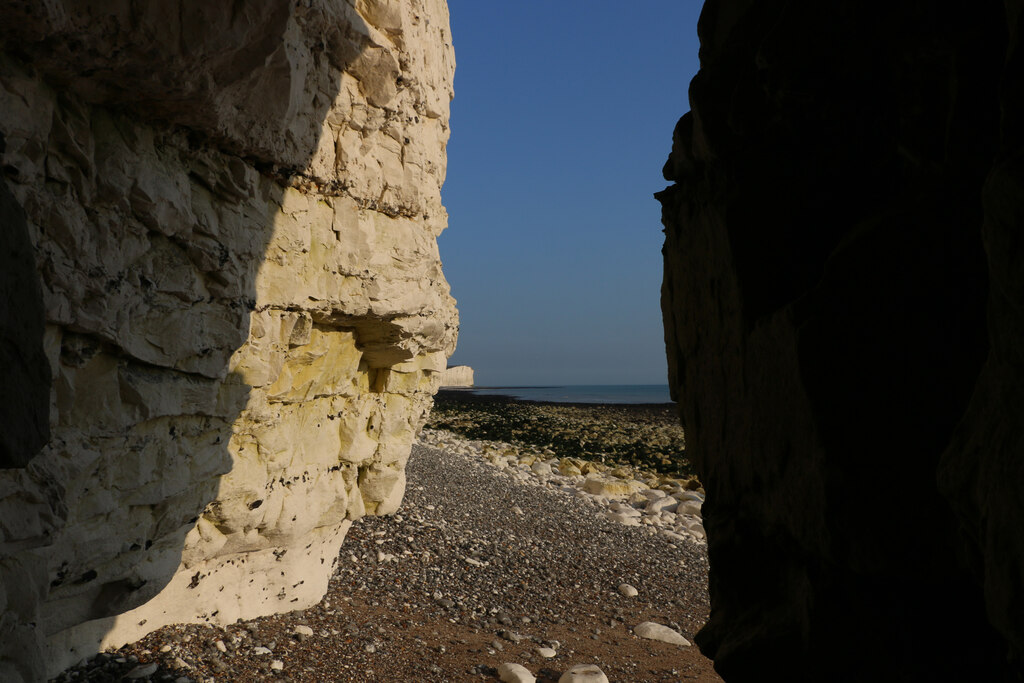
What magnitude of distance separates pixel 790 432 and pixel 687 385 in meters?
1.31

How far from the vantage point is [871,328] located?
2.30 m

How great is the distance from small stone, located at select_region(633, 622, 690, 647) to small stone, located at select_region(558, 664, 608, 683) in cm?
202

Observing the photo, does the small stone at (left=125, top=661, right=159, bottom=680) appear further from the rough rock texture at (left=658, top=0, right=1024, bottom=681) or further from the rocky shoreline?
the rocky shoreline

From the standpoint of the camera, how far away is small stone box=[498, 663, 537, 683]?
708cm

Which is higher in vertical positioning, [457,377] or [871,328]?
[457,377]

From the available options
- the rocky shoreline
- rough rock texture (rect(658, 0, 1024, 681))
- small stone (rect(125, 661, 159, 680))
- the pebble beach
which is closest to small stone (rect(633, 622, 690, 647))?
the pebble beach

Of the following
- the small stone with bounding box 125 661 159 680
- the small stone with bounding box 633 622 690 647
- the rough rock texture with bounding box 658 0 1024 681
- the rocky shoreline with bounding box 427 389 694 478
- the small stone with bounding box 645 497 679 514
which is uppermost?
the rough rock texture with bounding box 658 0 1024 681

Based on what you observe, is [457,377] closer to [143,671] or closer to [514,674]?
[514,674]

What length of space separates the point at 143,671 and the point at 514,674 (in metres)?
3.64

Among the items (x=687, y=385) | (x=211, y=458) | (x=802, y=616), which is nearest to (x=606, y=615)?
(x=211, y=458)

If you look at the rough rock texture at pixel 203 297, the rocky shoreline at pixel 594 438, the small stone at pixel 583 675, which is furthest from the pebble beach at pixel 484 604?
the rocky shoreline at pixel 594 438

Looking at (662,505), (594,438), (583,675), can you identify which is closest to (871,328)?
(583,675)

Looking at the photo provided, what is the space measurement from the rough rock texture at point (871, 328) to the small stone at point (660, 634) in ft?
21.2

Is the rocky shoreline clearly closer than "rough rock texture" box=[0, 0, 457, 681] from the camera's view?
No
